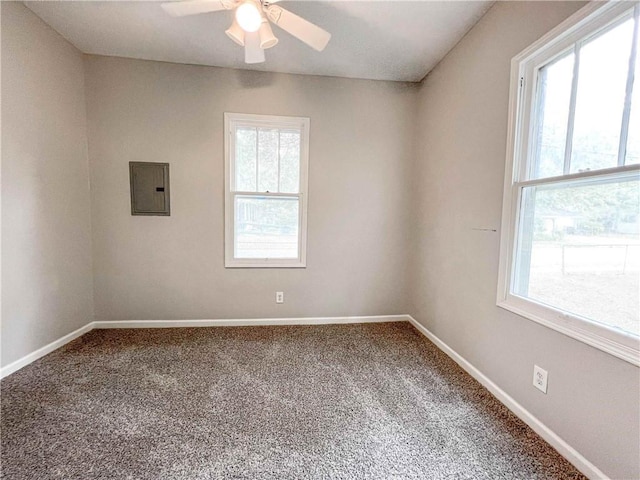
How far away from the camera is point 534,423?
5.11 feet

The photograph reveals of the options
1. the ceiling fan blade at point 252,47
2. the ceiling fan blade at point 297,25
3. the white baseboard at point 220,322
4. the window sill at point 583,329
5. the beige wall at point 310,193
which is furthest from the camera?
the white baseboard at point 220,322

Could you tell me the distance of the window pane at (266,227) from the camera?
293 centimetres

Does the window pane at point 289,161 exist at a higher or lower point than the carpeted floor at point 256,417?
higher

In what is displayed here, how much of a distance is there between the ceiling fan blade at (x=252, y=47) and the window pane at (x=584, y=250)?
6.47 ft

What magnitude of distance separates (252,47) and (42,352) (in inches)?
114

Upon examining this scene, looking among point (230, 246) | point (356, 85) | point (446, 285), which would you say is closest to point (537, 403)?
point (446, 285)

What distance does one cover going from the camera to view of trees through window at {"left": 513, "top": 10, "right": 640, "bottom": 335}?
1208 millimetres

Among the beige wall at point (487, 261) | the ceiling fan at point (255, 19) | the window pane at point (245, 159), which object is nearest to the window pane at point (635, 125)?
the beige wall at point (487, 261)

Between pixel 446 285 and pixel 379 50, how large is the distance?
2.18 m

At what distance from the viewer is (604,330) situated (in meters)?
1.25

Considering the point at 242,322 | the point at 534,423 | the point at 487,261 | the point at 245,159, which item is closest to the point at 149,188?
the point at 245,159

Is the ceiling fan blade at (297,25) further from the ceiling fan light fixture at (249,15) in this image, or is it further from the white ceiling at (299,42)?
the white ceiling at (299,42)

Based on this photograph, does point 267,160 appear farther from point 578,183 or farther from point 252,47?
point 578,183

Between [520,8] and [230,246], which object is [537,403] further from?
[230,246]
